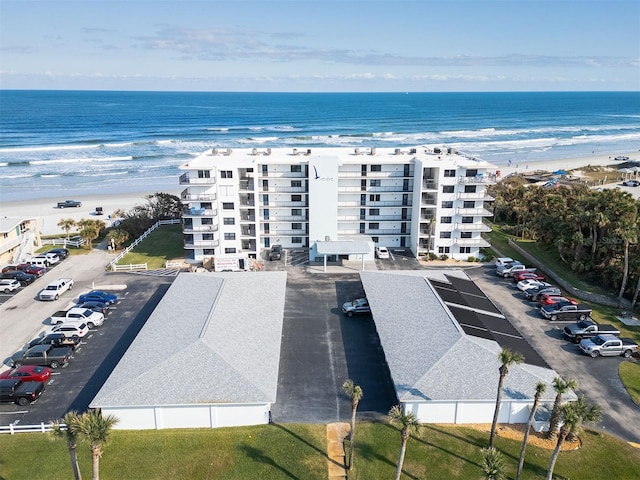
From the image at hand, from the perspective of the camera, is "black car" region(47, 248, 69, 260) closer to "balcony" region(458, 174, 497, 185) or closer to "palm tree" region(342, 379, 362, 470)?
Answer: "palm tree" region(342, 379, 362, 470)

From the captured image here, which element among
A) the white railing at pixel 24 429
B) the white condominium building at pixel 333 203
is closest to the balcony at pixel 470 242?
the white condominium building at pixel 333 203

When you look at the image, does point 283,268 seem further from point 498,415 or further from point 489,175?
point 498,415

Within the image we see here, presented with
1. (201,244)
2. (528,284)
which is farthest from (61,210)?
(528,284)

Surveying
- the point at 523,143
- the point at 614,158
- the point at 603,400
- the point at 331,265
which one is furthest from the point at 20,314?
the point at 523,143

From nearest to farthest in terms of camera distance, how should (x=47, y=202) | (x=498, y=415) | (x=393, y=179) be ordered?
(x=498, y=415) → (x=393, y=179) → (x=47, y=202)

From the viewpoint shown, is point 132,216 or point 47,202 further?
point 47,202

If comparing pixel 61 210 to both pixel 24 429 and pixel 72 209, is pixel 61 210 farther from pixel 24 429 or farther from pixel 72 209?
pixel 24 429
